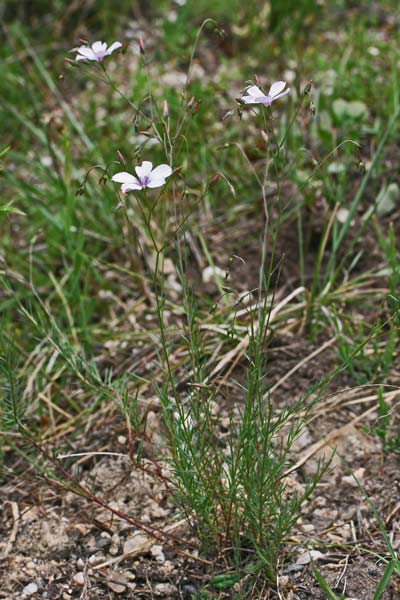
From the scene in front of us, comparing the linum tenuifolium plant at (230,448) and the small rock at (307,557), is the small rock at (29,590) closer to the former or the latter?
the linum tenuifolium plant at (230,448)

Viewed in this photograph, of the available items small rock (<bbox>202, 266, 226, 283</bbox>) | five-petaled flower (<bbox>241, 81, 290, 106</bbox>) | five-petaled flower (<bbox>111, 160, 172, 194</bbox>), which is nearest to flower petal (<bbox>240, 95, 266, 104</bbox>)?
five-petaled flower (<bbox>241, 81, 290, 106</bbox>)

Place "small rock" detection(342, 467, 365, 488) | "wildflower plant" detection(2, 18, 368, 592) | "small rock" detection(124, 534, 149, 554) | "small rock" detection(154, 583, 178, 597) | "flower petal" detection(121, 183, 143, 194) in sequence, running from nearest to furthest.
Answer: "flower petal" detection(121, 183, 143, 194) < "wildflower plant" detection(2, 18, 368, 592) < "small rock" detection(154, 583, 178, 597) < "small rock" detection(124, 534, 149, 554) < "small rock" detection(342, 467, 365, 488)

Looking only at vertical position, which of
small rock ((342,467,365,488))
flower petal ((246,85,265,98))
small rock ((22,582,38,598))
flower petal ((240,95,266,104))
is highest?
flower petal ((246,85,265,98))

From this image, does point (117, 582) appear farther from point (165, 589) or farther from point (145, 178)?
point (145, 178)

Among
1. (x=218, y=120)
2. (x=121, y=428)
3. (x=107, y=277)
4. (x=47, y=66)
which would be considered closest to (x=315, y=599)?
(x=121, y=428)

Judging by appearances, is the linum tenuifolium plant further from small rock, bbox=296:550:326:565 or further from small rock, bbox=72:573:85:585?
small rock, bbox=72:573:85:585

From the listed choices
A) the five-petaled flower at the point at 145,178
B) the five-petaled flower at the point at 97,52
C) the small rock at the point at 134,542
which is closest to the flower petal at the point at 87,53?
the five-petaled flower at the point at 97,52
